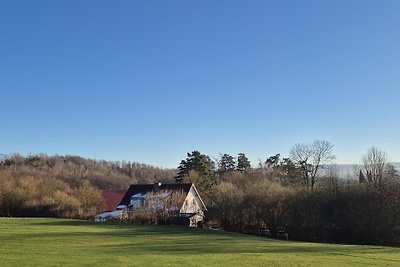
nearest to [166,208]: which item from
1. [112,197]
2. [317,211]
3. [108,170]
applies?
[317,211]

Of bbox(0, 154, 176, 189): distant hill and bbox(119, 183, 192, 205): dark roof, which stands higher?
bbox(0, 154, 176, 189): distant hill

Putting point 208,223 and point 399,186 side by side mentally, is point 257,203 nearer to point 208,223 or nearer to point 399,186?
point 208,223

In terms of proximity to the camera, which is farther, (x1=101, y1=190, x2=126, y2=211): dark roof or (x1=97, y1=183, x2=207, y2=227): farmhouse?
(x1=101, y1=190, x2=126, y2=211): dark roof

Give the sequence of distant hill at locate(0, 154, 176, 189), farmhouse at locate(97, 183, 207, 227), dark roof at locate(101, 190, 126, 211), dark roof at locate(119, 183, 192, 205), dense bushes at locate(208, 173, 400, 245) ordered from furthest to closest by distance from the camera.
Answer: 1. distant hill at locate(0, 154, 176, 189)
2. dark roof at locate(101, 190, 126, 211)
3. dark roof at locate(119, 183, 192, 205)
4. farmhouse at locate(97, 183, 207, 227)
5. dense bushes at locate(208, 173, 400, 245)

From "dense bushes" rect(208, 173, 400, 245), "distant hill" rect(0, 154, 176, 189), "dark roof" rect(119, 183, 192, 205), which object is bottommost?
"dense bushes" rect(208, 173, 400, 245)

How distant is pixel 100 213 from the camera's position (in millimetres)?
59781

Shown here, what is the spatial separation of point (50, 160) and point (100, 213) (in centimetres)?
10660

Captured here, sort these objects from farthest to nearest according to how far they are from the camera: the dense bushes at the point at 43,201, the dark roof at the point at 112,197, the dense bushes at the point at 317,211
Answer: the dark roof at the point at 112,197
the dense bushes at the point at 43,201
the dense bushes at the point at 317,211

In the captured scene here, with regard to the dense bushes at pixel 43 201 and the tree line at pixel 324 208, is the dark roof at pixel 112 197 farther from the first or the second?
the tree line at pixel 324 208

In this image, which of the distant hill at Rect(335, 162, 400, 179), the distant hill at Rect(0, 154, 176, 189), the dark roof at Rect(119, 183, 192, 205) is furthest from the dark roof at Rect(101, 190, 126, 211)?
the distant hill at Rect(0, 154, 176, 189)

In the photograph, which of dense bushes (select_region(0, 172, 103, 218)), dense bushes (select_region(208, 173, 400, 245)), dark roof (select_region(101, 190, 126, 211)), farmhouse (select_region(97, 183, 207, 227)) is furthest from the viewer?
dark roof (select_region(101, 190, 126, 211))

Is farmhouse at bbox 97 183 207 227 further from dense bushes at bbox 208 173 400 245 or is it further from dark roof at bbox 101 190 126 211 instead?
dark roof at bbox 101 190 126 211

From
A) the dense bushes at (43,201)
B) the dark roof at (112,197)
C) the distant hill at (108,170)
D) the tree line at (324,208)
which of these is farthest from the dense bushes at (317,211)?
the distant hill at (108,170)

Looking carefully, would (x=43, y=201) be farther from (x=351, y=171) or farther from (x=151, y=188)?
(x=351, y=171)
